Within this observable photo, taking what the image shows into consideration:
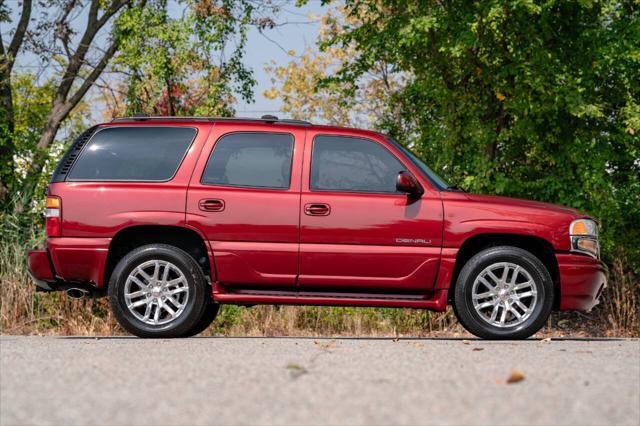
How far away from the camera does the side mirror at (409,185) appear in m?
8.80

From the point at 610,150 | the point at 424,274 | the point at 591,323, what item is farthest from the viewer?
the point at 591,323

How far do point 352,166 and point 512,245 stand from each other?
65.8 inches

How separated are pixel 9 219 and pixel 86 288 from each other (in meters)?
7.68

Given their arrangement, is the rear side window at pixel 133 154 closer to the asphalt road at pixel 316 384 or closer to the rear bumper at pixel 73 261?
the rear bumper at pixel 73 261

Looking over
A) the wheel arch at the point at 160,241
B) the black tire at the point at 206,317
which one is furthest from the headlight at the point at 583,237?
the black tire at the point at 206,317

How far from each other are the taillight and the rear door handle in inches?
51.0

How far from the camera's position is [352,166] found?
9.14 metres

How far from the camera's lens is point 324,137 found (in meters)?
9.22

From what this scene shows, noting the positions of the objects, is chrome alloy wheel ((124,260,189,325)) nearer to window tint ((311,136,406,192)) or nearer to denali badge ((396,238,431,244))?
window tint ((311,136,406,192))

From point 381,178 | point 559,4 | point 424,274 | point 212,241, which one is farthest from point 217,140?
point 559,4

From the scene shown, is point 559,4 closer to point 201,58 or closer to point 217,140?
point 201,58

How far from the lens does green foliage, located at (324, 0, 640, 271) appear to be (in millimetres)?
16188

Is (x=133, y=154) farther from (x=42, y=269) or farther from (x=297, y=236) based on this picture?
(x=297, y=236)

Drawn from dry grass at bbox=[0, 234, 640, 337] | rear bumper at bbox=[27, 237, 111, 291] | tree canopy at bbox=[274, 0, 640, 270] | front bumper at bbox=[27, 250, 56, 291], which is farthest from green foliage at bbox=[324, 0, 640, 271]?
front bumper at bbox=[27, 250, 56, 291]
